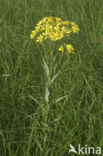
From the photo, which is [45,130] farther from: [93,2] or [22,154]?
[93,2]

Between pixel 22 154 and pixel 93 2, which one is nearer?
pixel 22 154

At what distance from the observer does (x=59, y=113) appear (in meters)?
1.77

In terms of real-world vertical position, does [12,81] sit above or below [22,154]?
above

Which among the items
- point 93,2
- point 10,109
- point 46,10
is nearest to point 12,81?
point 10,109

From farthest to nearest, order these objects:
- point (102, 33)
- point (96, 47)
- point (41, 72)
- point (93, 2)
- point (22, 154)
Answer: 1. point (93, 2)
2. point (102, 33)
3. point (96, 47)
4. point (41, 72)
5. point (22, 154)

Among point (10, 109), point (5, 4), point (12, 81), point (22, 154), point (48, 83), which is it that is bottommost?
point (22, 154)

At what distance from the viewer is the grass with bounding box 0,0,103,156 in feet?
5.40

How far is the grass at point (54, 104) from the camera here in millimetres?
1645

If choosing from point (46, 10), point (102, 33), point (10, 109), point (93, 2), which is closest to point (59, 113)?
point (10, 109)

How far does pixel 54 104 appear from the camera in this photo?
1.95 meters

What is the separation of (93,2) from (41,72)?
6.56 ft

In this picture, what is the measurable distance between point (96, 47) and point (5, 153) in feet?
5.02

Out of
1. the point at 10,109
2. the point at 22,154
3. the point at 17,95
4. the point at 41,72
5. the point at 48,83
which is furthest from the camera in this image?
the point at 41,72

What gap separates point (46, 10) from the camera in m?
3.65
